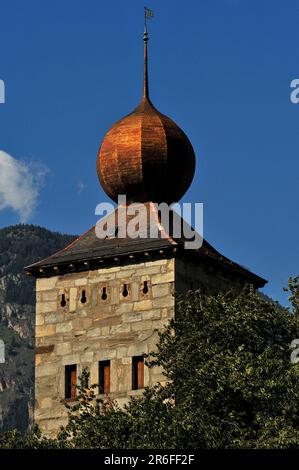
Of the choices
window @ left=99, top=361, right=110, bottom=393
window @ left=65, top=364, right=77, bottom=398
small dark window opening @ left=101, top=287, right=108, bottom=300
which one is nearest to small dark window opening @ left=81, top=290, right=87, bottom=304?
small dark window opening @ left=101, top=287, right=108, bottom=300

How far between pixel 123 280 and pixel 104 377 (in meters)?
3.34

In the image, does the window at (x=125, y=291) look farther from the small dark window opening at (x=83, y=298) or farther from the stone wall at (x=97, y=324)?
the small dark window opening at (x=83, y=298)

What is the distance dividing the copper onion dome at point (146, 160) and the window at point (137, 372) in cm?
648

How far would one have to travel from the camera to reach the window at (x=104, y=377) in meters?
62.1

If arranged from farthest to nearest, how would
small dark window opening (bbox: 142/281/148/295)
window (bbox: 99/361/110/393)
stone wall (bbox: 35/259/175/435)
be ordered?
small dark window opening (bbox: 142/281/148/295)
window (bbox: 99/361/110/393)
stone wall (bbox: 35/259/175/435)

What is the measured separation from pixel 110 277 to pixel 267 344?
452 inches

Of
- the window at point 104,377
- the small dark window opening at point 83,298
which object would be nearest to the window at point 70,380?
the window at point 104,377

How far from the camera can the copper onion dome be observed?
Result: 213ft

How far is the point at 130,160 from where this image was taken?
213 ft

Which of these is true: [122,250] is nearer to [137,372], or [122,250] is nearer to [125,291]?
[125,291]

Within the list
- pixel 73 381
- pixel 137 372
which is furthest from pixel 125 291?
pixel 73 381

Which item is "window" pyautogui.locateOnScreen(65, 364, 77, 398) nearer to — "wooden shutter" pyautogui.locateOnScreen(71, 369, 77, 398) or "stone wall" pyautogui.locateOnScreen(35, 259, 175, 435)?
"wooden shutter" pyautogui.locateOnScreen(71, 369, 77, 398)

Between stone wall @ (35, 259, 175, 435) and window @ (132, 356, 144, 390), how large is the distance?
0.46 feet
